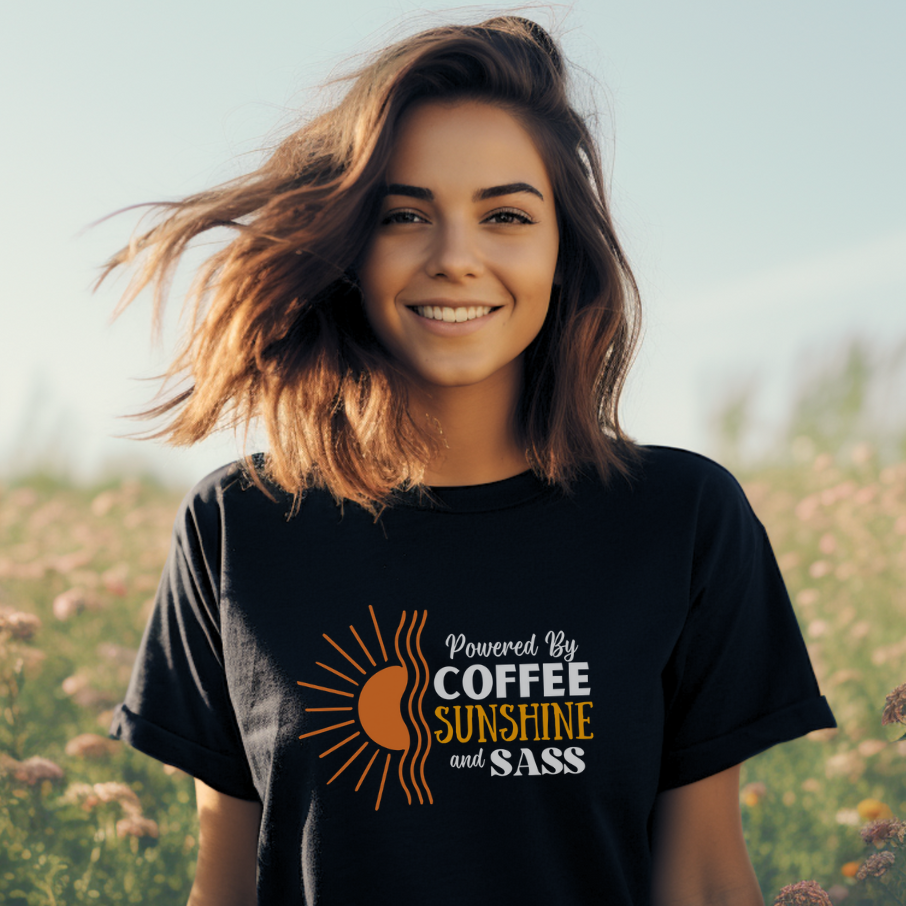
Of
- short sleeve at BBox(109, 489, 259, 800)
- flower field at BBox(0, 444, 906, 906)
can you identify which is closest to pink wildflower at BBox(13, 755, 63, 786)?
flower field at BBox(0, 444, 906, 906)

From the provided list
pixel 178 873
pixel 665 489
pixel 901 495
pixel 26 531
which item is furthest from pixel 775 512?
pixel 26 531

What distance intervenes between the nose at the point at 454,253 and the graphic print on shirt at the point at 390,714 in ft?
1.86

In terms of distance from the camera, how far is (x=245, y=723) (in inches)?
57.6

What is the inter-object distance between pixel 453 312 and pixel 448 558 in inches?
15.4

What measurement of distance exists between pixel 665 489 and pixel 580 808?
516 mm

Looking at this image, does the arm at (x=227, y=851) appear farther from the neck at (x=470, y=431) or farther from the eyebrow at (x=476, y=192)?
the eyebrow at (x=476, y=192)

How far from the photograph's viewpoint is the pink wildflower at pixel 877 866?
5.62 feet

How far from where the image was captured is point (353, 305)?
5.31ft

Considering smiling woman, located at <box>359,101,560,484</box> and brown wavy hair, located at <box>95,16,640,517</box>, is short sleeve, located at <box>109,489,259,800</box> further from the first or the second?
smiling woman, located at <box>359,101,560,484</box>

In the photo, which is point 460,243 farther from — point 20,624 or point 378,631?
point 20,624

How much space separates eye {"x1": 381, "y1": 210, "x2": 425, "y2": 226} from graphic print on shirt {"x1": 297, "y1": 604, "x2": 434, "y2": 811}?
0.66 m

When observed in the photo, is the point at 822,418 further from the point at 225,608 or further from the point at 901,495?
the point at 225,608

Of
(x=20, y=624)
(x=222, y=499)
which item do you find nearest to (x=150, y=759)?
(x=20, y=624)

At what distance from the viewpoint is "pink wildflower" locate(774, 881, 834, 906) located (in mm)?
1702
